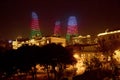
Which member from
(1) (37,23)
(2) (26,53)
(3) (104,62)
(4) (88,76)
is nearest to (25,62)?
(2) (26,53)

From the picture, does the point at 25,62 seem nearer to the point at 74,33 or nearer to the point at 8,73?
the point at 8,73

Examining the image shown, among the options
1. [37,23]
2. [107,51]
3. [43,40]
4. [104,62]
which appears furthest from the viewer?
[37,23]

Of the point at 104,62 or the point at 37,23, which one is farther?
the point at 37,23

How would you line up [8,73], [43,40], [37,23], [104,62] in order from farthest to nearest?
1. [37,23]
2. [43,40]
3. [104,62]
4. [8,73]

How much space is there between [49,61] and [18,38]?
70.5 metres

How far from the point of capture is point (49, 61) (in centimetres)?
4506

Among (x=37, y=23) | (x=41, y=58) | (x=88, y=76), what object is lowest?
(x=88, y=76)

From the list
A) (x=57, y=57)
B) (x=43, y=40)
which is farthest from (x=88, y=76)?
(x=43, y=40)

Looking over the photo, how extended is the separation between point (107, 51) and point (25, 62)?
811 inches

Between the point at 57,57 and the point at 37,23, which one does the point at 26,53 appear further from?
the point at 37,23

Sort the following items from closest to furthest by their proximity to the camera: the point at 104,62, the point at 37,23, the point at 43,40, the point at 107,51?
the point at 104,62
the point at 107,51
the point at 43,40
the point at 37,23

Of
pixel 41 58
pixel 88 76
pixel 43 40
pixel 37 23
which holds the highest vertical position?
pixel 37 23

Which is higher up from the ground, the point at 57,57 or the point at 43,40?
the point at 43,40

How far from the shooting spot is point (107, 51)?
57625 millimetres
